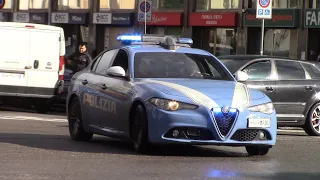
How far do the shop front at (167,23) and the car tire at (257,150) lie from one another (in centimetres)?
2328

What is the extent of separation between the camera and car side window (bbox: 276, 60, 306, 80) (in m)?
15.1

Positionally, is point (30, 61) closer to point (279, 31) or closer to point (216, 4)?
point (279, 31)

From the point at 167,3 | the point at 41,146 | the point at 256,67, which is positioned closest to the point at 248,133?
the point at 41,146

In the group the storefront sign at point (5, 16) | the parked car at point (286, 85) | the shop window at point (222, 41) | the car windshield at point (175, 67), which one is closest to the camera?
the car windshield at point (175, 67)

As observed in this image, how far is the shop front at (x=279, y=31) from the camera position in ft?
96.9

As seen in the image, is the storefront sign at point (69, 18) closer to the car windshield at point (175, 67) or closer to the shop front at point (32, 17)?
the shop front at point (32, 17)

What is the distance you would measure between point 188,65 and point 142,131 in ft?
4.76

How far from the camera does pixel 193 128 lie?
9711 mm

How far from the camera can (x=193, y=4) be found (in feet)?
110

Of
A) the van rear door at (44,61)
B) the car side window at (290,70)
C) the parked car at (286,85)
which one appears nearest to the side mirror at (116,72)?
the parked car at (286,85)

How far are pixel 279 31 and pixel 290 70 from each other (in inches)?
600

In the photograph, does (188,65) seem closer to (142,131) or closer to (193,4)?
(142,131)

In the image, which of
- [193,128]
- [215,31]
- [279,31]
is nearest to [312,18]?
[279,31]

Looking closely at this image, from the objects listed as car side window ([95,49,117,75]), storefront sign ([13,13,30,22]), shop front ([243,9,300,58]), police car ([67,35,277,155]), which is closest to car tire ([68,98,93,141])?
police car ([67,35,277,155])
